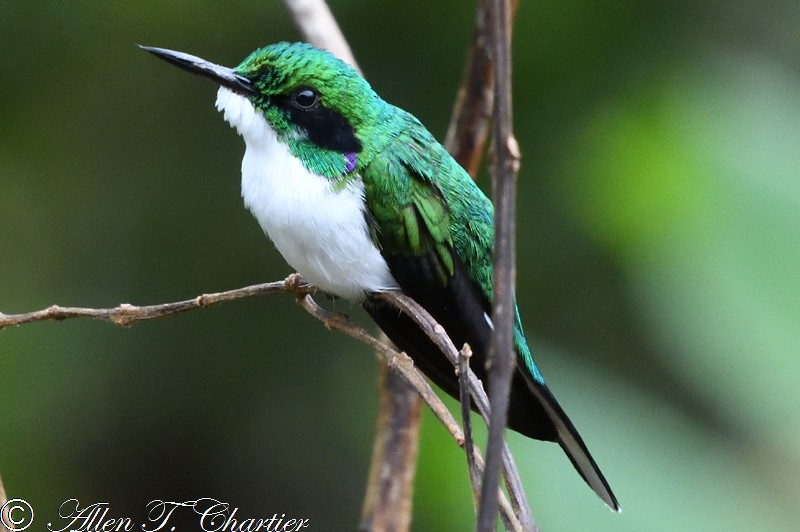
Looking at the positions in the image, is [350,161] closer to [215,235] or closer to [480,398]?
[480,398]

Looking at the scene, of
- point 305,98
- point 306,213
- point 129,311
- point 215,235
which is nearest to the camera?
point 129,311

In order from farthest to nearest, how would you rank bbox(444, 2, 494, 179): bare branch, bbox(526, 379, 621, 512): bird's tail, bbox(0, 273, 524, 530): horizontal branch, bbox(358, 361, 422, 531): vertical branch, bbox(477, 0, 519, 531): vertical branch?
bbox(444, 2, 494, 179): bare branch < bbox(358, 361, 422, 531): vertical branch < bbox(526, 379, 621, 512): bird's tail < bbox(0, 273, 524, 530): horizontal branch < bbox(477, 0, 519, 531): vertical branch

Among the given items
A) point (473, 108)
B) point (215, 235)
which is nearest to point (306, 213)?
point (473, 108)

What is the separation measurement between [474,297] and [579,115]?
1744 millimetres

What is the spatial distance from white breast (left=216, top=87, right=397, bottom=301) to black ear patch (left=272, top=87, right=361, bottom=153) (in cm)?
6

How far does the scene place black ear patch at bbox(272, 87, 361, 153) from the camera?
6.86 ft

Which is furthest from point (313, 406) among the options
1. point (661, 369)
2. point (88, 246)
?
point (661, 369)

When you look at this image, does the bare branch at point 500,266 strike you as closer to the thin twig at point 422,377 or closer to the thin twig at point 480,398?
the thin twig at point 480,398

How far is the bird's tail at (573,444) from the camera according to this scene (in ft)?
6.77

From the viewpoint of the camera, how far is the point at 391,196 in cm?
207

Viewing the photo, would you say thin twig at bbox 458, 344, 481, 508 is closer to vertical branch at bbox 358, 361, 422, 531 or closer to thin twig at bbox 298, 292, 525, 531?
thin twig at bbox 298, 292, 525, 531

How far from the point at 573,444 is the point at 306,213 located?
702mm

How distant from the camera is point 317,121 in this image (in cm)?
210

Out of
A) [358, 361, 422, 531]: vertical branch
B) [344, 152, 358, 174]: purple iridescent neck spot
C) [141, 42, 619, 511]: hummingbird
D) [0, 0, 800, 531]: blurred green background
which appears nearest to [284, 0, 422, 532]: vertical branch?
[358, 361, 422, 531]: vertical branch
